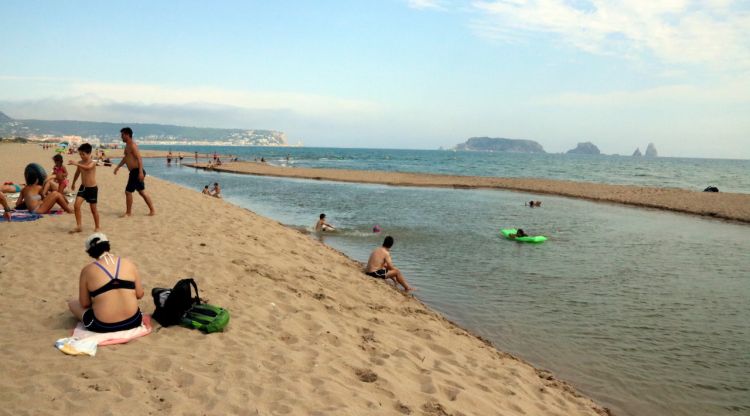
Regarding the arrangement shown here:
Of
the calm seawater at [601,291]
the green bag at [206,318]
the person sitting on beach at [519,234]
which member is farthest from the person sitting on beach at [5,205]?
the person sitting on beach at [519,234]

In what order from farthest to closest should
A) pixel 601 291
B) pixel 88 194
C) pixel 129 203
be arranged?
pixel 129 203 → pixel 601 291 → pixel 88 194

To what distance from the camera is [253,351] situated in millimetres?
5215

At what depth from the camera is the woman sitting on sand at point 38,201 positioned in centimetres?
1125

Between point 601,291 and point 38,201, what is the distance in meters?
14.3

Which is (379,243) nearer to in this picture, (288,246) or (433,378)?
(288,246)

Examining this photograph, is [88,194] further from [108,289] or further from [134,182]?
[108,289]

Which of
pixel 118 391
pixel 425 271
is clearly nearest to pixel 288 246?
pixel 425 271

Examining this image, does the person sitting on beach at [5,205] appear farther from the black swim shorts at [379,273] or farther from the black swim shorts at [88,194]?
the black swim shorts at [379,273]

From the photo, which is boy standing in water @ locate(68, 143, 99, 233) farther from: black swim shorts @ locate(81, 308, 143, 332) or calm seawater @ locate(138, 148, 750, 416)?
calm seawater @ locate(138, 148, 750, 416)

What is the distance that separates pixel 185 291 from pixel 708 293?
11586 millimetres

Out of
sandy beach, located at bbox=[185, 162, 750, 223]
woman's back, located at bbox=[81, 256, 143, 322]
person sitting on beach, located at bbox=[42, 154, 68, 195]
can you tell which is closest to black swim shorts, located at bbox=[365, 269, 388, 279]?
woman's back, located at bbox=[81, 256, 143, 322]

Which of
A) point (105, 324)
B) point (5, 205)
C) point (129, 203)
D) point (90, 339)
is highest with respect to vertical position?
point (129, 203)

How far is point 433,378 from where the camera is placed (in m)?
5.33

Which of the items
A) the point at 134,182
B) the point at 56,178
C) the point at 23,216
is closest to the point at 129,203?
the point at 134,182
